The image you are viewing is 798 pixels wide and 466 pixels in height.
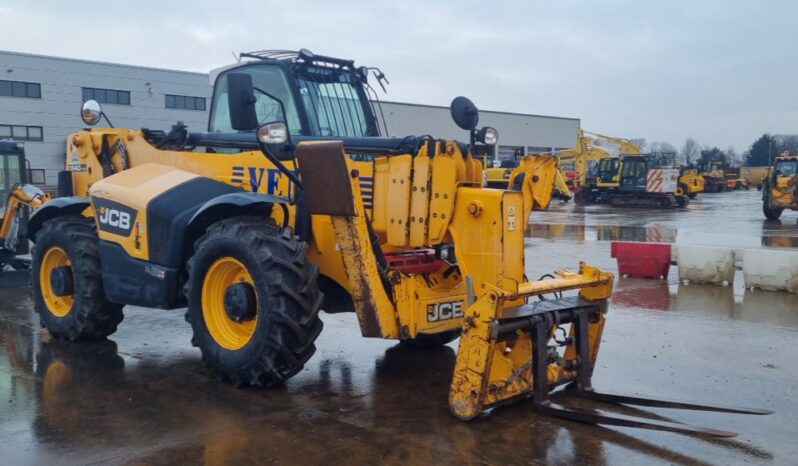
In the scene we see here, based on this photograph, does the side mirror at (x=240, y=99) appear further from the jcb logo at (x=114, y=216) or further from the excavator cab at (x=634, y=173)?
the excavator cab at (x=634, y=173)

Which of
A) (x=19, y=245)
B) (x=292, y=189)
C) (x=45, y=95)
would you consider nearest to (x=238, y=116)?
(x=292, y=189)

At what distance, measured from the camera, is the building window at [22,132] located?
130ft

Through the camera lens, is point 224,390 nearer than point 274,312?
No

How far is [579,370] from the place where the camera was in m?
5.79

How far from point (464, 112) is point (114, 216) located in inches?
132

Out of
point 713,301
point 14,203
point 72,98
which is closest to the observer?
point 713,301

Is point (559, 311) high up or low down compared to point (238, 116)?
down

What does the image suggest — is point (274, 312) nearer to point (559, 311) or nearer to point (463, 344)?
point (463, 344)

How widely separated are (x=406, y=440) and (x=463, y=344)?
0.72 metres

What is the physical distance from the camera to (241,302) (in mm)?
5859

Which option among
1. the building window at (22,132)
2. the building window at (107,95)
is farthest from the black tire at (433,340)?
the building window at (107,95)

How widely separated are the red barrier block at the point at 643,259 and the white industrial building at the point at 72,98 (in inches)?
1186

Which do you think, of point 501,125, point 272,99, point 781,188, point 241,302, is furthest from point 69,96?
point 241,302

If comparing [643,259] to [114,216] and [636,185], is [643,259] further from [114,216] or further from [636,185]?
[636,185]
